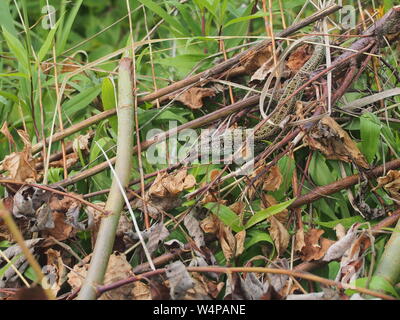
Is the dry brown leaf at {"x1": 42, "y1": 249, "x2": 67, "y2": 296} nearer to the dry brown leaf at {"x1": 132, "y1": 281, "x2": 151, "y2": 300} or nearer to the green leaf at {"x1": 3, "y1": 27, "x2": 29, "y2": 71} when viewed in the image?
the dry brown leaf at {"x1": 132, "y1": 281, "x2": 151, "y2": 300}

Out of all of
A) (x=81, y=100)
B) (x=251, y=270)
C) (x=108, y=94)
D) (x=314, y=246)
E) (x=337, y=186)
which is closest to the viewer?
(x=251, y=270)

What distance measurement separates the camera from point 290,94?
128cm

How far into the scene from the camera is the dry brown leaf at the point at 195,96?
1.38 m

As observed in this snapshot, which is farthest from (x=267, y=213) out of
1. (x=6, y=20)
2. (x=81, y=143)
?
(x=6, y=20)

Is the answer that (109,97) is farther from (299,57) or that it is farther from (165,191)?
(299,57)

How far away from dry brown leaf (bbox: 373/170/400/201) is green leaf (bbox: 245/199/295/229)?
20 cm

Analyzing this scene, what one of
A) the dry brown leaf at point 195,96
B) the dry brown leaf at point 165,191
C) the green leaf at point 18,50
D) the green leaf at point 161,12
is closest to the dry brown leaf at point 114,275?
the dry brown leaf at point 165,191

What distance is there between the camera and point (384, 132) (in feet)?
4.07

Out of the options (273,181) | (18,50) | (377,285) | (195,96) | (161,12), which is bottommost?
(377,285)

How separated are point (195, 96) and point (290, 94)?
9.4 inches

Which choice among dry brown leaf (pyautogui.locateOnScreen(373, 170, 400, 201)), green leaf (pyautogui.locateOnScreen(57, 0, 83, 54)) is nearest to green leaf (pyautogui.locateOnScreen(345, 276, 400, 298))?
dry brown leaf (pyautogui.locateOnScreen(373, 170, 400, 201))

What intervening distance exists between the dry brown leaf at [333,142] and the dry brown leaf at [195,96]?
11.6 inches

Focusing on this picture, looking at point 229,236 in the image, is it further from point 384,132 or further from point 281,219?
point 384,132

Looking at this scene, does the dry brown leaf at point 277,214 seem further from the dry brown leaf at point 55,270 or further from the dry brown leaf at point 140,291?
the dry brown leaf at point 55,270
